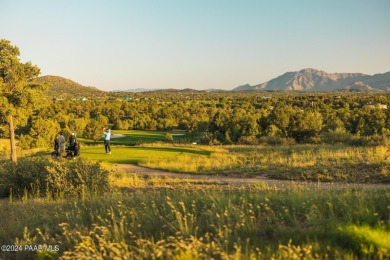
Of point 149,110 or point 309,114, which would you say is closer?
point 309,114

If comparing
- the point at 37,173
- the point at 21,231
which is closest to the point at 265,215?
the point at 21,231

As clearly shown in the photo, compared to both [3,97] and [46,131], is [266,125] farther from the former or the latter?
[3,97]

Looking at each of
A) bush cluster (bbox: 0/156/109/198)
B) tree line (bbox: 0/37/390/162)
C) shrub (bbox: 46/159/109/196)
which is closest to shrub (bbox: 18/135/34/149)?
tree line (bbox: 0/37/390/162)

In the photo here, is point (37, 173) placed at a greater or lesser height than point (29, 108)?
lesser

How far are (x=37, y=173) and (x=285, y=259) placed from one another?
11.8m

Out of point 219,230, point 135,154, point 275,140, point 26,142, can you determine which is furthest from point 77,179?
point 26,142

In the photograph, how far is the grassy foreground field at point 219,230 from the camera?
4.89 meters

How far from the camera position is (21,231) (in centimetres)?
754

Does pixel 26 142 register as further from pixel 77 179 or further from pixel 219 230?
pixel 219 230

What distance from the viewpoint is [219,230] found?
5469mm

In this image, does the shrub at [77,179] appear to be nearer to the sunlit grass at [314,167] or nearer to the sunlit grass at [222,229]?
the sunlit grass at [222,229]

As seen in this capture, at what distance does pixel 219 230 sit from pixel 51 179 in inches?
343

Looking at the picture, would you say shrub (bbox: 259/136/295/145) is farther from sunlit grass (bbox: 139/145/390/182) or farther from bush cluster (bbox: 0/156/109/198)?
bush cluster (bbox: 0/156/109/198)

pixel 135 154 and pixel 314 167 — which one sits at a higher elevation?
pixel 314 167
